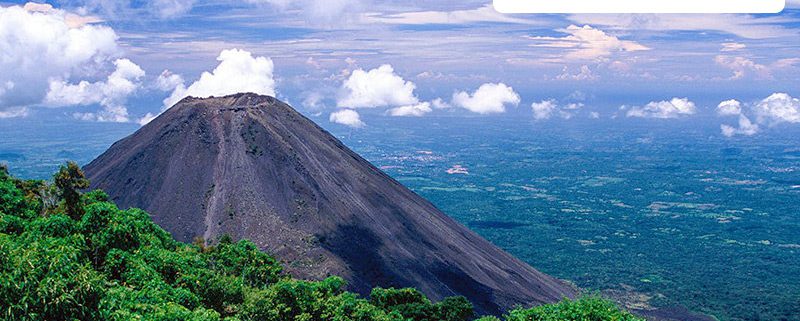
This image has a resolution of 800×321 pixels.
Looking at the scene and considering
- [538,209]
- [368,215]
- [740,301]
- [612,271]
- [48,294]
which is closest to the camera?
[48,294]

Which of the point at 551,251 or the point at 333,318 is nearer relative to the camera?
the point at 333,318

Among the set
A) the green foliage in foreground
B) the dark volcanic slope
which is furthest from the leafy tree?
the dark volcanic slope

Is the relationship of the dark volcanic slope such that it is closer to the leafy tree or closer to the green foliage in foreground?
the green foliage in foreground

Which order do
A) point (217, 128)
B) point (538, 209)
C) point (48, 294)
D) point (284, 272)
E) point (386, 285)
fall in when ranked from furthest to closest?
point (538, 209) → point (217, 128) → point (386, 285) → point (284, 272) → point (48, 294)

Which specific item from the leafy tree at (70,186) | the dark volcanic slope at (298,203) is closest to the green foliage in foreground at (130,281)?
the leafy tree at (70,186)

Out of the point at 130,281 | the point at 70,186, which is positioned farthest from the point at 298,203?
the point at 130,281

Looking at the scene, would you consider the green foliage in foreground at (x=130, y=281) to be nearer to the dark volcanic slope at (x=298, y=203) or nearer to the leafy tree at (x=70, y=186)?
the leafy tree at (x=70, y=186)

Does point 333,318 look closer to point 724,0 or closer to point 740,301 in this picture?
point 724,0

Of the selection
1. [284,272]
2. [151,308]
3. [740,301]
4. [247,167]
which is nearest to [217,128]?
[247,167]
